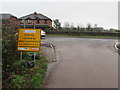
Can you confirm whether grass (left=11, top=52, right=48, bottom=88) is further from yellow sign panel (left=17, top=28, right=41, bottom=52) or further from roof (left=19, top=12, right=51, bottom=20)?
roof (left=19, top=12, right=51, bottom=20)

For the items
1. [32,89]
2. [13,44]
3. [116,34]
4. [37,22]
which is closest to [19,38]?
[13,44]

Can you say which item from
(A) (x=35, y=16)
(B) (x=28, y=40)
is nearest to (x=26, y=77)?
(B) (x=28, y=40)

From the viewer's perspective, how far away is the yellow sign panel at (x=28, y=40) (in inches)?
253

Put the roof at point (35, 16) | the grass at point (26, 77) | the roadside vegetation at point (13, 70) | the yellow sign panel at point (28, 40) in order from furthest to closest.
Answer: the roof at point (35, 16) → the yellow sign panel at point (28, 40) → the roadside vegetation at point (13, 70) → the grass at point (26, 77)

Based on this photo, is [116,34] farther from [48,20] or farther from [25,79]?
[25,79]

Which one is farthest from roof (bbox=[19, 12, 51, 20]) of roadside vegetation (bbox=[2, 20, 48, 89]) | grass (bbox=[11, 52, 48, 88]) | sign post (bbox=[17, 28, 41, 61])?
grass (bbox=[11, 52, 48, 88])

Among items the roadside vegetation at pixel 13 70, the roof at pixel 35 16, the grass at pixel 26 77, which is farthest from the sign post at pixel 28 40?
the roof at pixel 35 16

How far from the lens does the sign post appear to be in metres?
6.44

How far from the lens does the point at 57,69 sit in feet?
21.9

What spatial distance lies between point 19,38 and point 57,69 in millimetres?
2340

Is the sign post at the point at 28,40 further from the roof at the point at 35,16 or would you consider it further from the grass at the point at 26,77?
the roof at the point at 35,16

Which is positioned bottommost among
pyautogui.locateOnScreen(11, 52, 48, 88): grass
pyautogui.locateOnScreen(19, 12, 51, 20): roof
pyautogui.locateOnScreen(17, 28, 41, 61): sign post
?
pyautogui.locateOnScreen(11, 52, 48, 88): grass

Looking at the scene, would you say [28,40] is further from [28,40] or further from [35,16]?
[35,16]

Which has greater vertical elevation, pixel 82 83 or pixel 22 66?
pixel 22 66
